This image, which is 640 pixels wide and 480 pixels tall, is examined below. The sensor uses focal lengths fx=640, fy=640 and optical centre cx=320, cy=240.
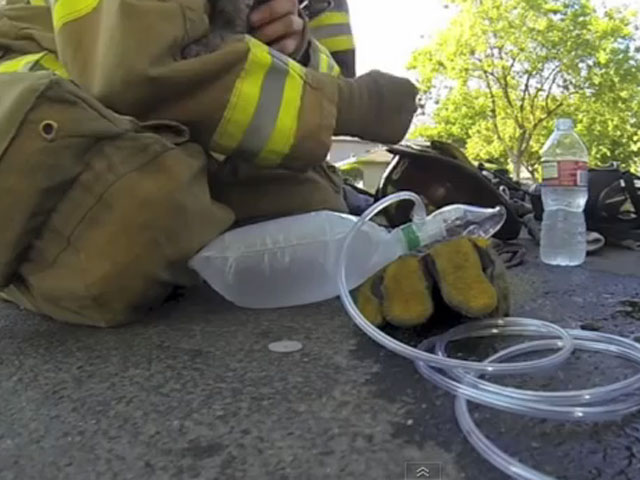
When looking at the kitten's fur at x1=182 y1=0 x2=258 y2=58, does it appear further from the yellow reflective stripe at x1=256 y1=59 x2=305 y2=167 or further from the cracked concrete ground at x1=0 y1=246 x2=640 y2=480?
the cracked concrete ground at x1=0 y1=246 x2=640 y2=480

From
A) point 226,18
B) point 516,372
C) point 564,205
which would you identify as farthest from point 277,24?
point 564,205

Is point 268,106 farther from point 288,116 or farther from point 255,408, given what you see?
point 255,408

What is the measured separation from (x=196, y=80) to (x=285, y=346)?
0.31m

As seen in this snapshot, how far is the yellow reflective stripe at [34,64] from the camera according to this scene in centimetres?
78

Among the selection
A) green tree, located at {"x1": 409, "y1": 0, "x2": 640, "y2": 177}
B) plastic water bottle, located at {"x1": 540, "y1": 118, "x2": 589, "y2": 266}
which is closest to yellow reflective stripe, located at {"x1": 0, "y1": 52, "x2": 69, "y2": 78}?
plastic water bottle, located at {"x1": 540, "y1": 118, "x2": 589, "y2": 266}

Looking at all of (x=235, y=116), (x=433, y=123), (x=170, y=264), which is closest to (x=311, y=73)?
(x=235, y=116)

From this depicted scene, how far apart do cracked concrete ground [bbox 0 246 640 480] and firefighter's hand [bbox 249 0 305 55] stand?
0.38m

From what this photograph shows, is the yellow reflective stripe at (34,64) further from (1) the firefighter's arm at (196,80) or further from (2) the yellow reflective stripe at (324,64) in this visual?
(2) the yellow reflective stripe at (324,64)

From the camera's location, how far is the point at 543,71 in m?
10.4

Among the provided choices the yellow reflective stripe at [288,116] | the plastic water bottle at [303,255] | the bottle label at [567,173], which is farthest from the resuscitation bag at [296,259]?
the bottle label at [567,173]

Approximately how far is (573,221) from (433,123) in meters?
10.4

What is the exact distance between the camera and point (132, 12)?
2.23 feet

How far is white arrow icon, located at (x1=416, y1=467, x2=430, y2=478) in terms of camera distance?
0.39 meters

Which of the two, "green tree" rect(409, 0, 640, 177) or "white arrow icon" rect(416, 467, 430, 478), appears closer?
"white arrow icon" rect(416, 467, 430, 478)
